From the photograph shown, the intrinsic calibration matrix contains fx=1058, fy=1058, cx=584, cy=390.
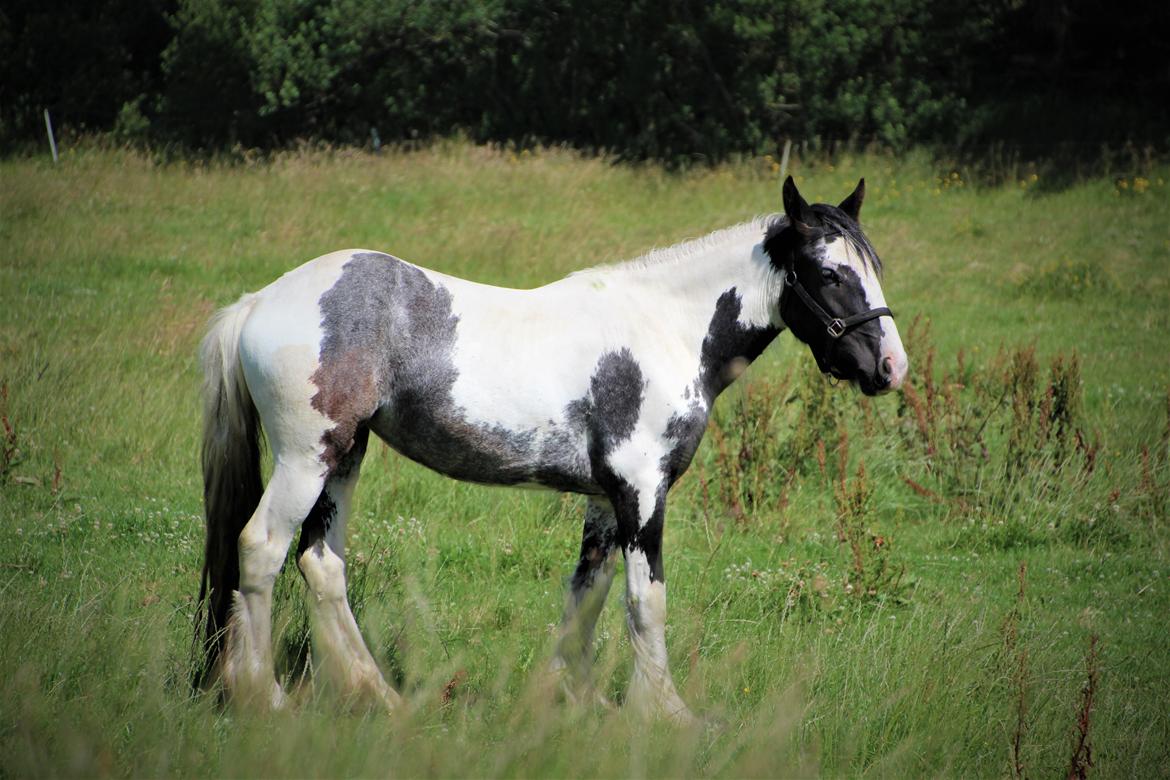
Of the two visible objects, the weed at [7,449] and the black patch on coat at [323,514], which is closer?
the black patch on coat at [323,514]

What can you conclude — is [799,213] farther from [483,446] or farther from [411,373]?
[411,373]

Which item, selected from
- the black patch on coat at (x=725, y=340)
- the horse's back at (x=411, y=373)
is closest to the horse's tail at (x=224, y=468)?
the horse's back at (x=411, y=373)

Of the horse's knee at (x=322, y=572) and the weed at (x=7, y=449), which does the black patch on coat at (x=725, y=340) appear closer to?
the horse's knee at (x=322, y=572)

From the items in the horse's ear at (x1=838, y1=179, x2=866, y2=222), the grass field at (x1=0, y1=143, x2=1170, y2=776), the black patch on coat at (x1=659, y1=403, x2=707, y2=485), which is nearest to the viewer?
the grass field at (x1=0, y1=143, x2=1170, y2=776)

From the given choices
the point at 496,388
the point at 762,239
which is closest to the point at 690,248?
the point at 762,239

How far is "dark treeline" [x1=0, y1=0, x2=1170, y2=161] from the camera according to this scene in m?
20.6

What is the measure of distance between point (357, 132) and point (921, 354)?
18.1 metres

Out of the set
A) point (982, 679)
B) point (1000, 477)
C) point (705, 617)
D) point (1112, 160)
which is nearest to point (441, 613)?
point (705, 617)

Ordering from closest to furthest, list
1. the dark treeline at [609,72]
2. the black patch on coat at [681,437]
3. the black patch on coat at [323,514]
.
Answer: the black patch on coat at [681,437], the black patch on coat at [323,514], the dark treeline at [609,72]

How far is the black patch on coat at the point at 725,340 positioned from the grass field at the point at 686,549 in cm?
57

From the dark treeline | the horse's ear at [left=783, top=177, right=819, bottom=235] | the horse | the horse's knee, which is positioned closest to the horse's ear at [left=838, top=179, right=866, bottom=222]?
the horse

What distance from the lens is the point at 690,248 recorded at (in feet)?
14.6

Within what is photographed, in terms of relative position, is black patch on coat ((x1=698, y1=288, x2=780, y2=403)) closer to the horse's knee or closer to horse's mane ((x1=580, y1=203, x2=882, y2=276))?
horse's mane ((x1=580, y1=203, x2=882, y2=276))

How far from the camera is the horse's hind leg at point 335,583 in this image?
416cm
